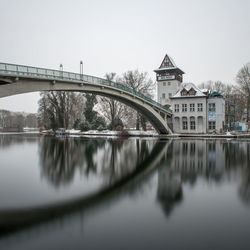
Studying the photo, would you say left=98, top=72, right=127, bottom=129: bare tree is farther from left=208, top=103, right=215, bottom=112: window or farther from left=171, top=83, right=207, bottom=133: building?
left=208, top=103, right=215, bottom=112: window

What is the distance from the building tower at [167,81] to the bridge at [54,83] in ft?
39.0

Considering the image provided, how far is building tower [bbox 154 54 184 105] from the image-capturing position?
50.9 metres

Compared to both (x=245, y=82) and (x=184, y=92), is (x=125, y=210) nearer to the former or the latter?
(x=184, y=92)

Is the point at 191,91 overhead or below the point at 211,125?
overhead

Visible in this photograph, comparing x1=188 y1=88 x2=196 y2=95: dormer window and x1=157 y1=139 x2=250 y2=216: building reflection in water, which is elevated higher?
x1=188 y1=88 x2=196 y2=95: dormer window

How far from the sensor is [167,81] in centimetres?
5144

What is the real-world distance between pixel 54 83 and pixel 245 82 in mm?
→ 38804

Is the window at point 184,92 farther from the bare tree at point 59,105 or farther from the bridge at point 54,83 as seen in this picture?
the bare tree at point 59,105

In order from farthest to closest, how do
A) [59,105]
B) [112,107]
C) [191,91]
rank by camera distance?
[59,105]
[112,107]
[191,91]

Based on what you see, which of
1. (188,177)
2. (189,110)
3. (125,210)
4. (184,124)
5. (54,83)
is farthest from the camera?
(184,124)

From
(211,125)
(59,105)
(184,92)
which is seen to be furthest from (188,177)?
(59,105)

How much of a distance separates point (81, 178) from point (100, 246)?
20.4ft

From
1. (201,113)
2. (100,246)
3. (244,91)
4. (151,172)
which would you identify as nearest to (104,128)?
(201,113)

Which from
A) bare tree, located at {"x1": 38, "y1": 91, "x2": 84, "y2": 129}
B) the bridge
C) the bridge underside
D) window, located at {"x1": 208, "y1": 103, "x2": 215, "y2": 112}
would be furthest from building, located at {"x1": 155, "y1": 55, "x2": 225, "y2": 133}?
bare tree, located at {"x1": 38, "y1": 91, "x2": 84, "y2": 129}
